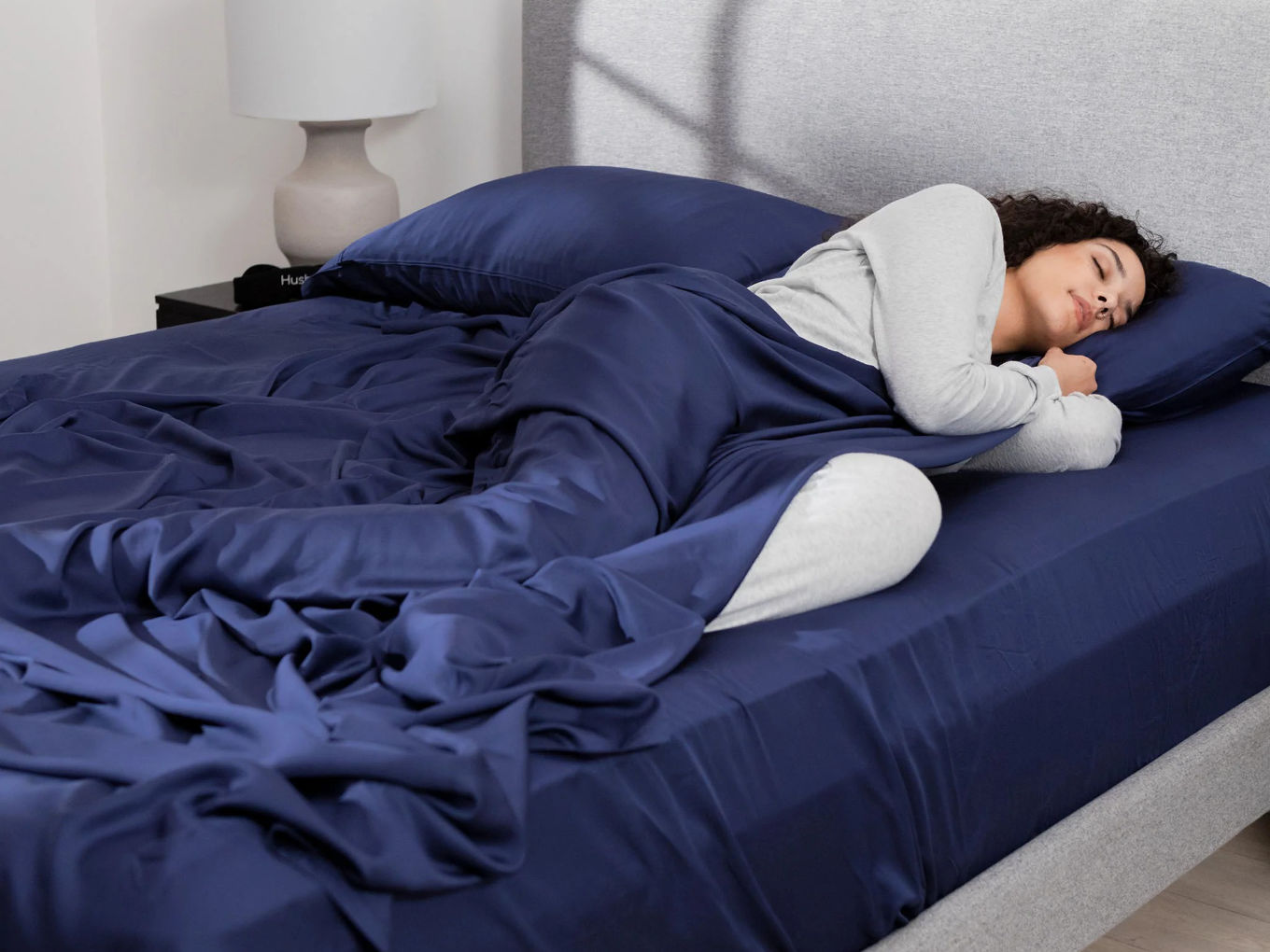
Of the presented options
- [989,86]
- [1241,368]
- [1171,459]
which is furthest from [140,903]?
[989,86]

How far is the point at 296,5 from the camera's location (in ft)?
8.83

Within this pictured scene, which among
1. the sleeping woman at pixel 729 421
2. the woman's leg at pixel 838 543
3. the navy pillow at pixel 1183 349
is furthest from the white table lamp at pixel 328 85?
the woman's leg at pixel 838 543

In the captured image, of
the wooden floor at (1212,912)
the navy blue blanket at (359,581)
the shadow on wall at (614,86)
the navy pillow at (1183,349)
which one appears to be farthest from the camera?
the shadow on wall at (614,86)

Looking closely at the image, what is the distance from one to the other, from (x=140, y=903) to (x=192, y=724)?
0.21m

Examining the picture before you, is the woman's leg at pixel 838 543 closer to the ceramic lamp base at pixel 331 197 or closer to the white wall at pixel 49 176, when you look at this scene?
the ceramic lamp base at pixel 331 197

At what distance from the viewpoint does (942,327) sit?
1655 mm

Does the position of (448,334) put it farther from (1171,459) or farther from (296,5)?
(1171,459)

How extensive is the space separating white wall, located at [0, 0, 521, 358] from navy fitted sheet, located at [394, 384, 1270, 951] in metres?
1.96

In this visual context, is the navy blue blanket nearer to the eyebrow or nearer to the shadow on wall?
the eyebrow

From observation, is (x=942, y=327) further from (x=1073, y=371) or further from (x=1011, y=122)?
(x=1011, y=122)

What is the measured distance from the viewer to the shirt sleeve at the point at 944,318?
1.64m

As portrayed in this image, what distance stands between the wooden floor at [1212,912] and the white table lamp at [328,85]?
199 cm

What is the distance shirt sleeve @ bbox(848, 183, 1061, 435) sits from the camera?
164cm

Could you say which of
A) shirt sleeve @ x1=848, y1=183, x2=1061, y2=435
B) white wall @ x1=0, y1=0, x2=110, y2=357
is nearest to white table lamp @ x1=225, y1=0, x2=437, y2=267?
white wall @ x1=0, y1=0, x2=110, y2=357
